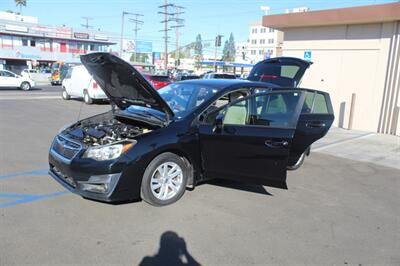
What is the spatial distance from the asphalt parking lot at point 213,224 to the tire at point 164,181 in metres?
0.14

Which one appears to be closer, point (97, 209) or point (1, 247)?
point (1, 247)

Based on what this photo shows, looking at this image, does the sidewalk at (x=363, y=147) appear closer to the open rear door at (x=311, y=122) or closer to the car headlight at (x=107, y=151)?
the open rear door at (x=311, y=122)

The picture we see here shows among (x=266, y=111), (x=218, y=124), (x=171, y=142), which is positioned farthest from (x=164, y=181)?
(x=266, y=111)

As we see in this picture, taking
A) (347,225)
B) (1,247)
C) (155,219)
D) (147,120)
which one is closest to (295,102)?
(347,225)

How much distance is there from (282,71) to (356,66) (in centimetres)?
377

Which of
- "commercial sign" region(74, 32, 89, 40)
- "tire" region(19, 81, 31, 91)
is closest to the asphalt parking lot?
"tire" region(19, 81, 31, 91)

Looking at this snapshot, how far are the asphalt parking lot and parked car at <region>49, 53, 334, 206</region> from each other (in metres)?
Answer: 0.34

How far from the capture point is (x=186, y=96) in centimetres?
539

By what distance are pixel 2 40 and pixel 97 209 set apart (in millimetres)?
57044

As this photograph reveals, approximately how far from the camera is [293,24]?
1244 centimetres

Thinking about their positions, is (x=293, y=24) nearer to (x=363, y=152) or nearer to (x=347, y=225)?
(x=363, y=152)

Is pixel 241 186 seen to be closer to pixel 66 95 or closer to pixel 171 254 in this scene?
pixel 171 254

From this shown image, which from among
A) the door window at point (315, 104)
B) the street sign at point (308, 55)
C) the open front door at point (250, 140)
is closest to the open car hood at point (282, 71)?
the door window at point (315, 104)

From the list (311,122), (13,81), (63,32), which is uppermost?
(63,32)
